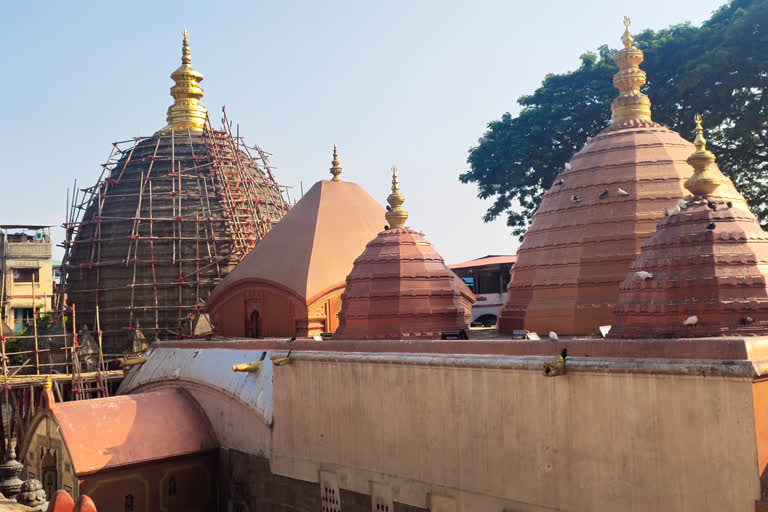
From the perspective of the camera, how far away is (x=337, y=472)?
1343cm

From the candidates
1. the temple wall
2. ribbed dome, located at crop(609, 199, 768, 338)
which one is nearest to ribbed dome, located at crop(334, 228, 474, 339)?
the temple wall

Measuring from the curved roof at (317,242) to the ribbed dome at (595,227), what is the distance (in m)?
6.41

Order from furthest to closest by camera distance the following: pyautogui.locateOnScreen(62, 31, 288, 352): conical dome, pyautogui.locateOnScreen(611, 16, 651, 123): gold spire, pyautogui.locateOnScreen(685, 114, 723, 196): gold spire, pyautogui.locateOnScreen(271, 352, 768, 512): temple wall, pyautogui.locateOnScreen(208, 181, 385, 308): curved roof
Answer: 1. pyautogui.locateOnScreen(62, 31, 288, 352): conical dome
2. pyautogui.locateOnScreen(208, 181, 385, 308): curved roof
3. pyautogui.locateOnScreen(611, 16, 651, 123): gold spire
4. pyautogui.locateOnScreen(685, 114, 723, 196): gold spire
5. pyautogui.locateOnScreen(271, 352, 768, 512): temple wall

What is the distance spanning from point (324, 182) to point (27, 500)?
1133cm

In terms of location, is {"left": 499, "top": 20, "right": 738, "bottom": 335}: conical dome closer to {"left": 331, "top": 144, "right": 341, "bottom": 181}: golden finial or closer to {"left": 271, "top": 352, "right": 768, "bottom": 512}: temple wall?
{"left": 271, "top": 352, "right": 768, "bottom": 512}: temple wall

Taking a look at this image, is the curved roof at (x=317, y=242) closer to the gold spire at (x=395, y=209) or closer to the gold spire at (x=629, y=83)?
the gold spire at (x=395, y=209)

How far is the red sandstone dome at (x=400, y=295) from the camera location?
1362 cm

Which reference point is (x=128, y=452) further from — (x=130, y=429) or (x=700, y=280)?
(x=700, y=280)

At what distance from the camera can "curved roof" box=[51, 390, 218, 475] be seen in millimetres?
15414

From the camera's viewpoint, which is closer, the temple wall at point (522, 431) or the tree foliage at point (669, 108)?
the temple wall at point (522, 431)

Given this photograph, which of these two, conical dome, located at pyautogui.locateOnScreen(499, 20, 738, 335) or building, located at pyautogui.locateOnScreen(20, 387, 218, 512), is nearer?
conical dome, located at pyautogui.locateOnScreen(499, 20, 738, 335)

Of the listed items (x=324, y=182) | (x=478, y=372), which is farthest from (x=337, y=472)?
(x=324, y=182)

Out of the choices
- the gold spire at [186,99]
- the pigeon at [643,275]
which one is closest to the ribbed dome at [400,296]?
the pigeon at [643,275]

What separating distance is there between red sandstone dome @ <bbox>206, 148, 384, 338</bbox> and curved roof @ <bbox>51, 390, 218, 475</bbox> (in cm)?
376
